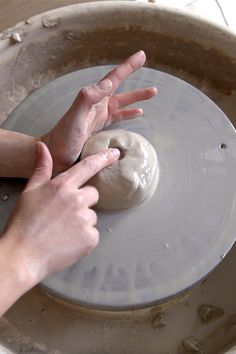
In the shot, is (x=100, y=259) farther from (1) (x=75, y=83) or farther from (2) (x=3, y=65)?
(2) (x=3, y=65)

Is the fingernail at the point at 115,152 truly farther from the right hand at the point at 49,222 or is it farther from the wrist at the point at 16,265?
the wrist at the point at 16,265

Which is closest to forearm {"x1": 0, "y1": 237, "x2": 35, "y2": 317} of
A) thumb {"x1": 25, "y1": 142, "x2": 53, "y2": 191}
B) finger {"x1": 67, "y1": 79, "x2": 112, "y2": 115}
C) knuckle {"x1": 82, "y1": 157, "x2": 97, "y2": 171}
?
thumb {"x1": 25, "y1": 142, "x2": 53, "y2": 191}

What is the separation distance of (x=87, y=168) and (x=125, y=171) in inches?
4.6

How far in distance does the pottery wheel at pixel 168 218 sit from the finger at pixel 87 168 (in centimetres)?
16

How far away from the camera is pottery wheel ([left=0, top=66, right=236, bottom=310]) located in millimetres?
1160

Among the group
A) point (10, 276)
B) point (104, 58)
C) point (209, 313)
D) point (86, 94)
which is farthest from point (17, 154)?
point (209, 313)

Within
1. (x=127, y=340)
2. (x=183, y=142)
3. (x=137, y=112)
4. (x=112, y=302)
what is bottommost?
(x=127, y=340)

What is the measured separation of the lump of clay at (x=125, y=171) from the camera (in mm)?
1158

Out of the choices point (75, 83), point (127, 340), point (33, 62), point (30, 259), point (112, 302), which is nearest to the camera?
point (30, 259)

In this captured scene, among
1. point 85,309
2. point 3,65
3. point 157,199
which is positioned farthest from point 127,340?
point 3,65

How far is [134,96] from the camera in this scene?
1.30m

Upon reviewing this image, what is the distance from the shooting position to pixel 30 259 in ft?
3.30

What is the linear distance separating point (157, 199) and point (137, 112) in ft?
0.87

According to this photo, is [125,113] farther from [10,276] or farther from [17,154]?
[10,276]
